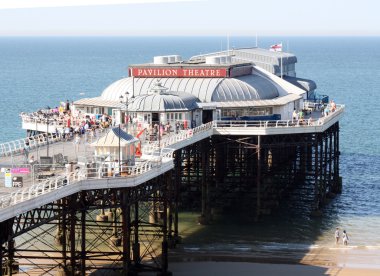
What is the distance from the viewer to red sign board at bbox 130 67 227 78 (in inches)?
3250

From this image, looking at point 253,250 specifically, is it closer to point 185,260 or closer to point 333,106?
point 185,260

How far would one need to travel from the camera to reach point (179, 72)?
83125 mm

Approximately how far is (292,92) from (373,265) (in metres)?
27.0

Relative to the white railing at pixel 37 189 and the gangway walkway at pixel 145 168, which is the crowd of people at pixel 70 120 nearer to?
the gangway walkway at pixel 145 168

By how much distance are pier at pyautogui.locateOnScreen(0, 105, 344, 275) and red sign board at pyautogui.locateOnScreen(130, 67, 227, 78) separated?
5.40 metres

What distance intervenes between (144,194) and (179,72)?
2498cm

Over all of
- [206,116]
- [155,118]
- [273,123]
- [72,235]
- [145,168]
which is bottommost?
[72,235]

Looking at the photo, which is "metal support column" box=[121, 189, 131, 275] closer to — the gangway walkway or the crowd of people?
the gangway walkway

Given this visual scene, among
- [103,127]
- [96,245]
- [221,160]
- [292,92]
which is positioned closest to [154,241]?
[96,245]

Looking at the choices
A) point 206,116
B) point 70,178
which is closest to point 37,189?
point 70,178

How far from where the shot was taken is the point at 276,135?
255 ft

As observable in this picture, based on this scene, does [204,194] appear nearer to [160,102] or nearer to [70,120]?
[160,102]

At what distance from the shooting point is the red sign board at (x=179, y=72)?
271ft

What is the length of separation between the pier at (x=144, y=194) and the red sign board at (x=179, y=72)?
5405 mm
